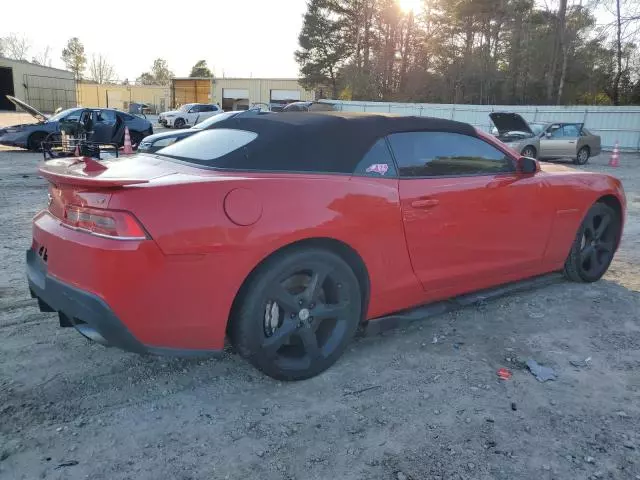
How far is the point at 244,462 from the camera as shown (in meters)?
2.17

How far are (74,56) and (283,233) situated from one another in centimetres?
9451

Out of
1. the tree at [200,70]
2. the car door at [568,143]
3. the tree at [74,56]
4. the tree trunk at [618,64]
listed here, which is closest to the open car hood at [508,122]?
the car door at [568,143]

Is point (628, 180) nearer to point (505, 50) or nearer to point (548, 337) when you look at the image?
point (548, 337)

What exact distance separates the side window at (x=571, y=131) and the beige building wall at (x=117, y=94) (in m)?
49.6

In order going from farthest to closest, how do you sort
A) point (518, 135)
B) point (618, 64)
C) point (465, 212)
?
point (618, 64) < point (518, 135) < point (465, 212)

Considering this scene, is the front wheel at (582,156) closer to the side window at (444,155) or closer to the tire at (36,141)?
the side window at (444,155)

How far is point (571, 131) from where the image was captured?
56.3ft

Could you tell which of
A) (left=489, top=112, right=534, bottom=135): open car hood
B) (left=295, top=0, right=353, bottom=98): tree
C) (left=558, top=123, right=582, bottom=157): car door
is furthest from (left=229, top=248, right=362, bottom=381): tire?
(left=295, top=0, right=353, bottom=98): tree

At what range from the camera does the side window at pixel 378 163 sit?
296cm

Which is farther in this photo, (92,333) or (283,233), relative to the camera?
(283,233)

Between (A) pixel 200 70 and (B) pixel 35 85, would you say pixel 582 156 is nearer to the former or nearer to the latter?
(B) pixel 35 85

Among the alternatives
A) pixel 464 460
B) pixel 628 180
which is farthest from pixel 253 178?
pixel 628 180

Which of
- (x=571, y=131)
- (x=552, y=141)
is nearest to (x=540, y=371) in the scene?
(x=552, y=141)

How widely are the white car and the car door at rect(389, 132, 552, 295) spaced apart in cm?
2854
